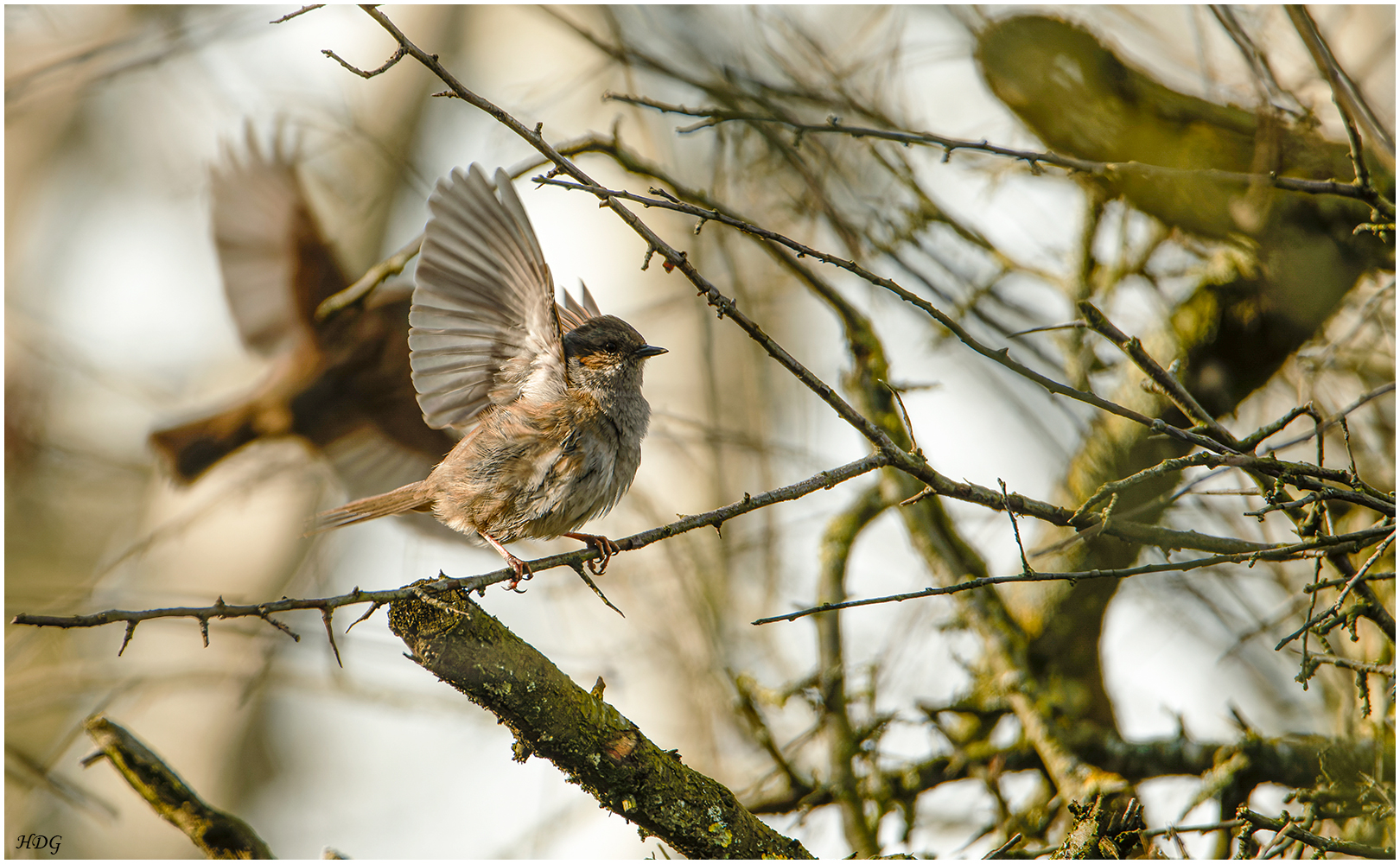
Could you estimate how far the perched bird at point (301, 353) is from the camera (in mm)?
5230

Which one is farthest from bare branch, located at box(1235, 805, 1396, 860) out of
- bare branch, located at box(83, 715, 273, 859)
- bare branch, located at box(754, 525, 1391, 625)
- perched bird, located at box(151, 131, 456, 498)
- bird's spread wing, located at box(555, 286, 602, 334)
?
perched bird, located at box(151, 131, 456, 498)

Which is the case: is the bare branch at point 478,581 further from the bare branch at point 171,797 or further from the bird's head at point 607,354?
the bird's head at point 607,354

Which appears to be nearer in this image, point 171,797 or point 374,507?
point 171,797

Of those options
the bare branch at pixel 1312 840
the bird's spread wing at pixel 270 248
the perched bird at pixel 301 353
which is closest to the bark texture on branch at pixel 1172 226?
the bare branch at pixel 1312 840

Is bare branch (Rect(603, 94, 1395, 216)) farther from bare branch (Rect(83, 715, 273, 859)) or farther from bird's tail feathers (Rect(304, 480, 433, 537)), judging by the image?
bare branch (Rect(83, 715, 273, 859))

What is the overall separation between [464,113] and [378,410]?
2.21 metres

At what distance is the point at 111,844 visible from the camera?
716 cm

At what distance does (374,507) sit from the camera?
3.88 metres

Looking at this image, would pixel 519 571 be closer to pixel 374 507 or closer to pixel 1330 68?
pixel 374 507

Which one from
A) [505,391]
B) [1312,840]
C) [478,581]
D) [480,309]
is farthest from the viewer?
[505,391]

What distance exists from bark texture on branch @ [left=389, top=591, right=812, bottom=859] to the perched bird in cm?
298

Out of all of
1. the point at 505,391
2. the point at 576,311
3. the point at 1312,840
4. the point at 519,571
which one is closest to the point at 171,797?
the point at 519,571

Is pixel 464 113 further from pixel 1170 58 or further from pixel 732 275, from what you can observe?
pixel 1170 58

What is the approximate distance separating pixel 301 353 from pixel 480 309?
8.15ft
